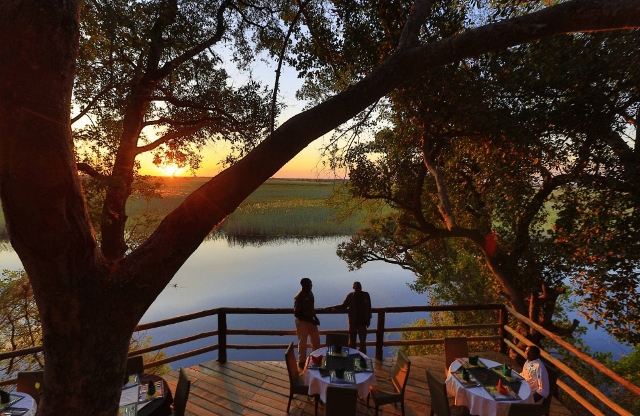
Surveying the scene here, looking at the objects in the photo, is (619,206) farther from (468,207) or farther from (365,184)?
(365,184)

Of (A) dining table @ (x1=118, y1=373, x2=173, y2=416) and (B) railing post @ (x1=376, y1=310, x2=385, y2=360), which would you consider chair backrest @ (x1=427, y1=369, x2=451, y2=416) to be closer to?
(B) railing post @ (x1=376, y1=310, x2=385, y2=360)

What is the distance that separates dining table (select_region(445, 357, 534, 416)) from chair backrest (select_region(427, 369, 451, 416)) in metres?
0.38

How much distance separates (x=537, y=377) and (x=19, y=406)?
20.2 ft

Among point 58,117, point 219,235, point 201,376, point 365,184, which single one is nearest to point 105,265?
point 58,117

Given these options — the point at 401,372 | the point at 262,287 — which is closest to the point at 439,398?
the point at 401,372

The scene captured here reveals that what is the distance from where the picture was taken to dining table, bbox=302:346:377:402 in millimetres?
4156

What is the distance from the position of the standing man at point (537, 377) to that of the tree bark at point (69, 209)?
4.07 metres

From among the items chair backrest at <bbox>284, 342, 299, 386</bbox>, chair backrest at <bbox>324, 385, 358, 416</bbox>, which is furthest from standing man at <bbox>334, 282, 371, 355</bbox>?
chair backrest at <bbox>324, 385, 358, 416</bbox>

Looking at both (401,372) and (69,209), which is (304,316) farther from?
(69,209)

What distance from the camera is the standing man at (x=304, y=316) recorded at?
5363 millimetres

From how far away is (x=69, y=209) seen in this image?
1627 millimetres

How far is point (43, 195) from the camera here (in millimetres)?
1531

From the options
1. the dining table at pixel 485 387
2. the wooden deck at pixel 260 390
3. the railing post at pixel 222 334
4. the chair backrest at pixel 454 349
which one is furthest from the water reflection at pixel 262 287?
the dining table at pixel 485 387

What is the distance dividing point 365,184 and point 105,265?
24.3 ft
